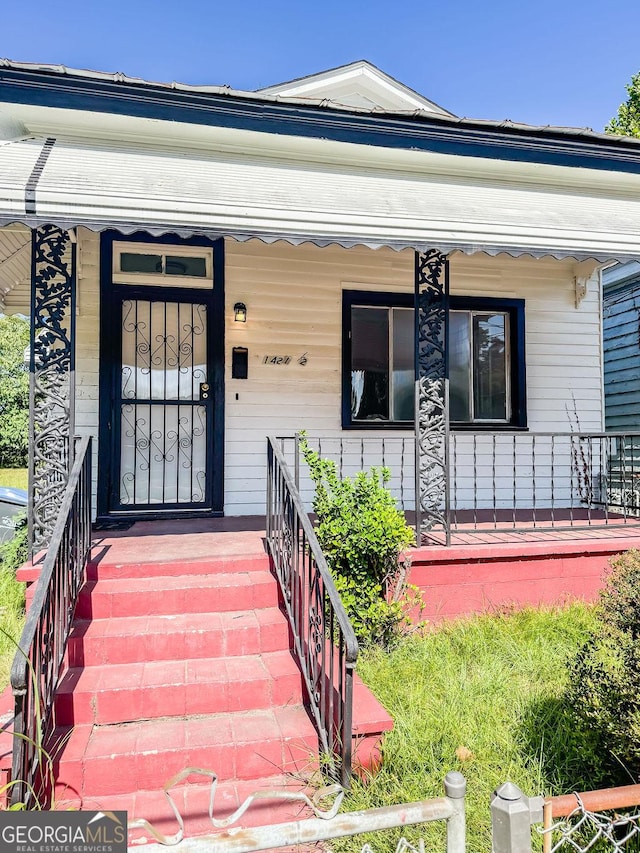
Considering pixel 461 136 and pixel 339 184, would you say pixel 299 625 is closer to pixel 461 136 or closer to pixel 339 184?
pixel 339 184

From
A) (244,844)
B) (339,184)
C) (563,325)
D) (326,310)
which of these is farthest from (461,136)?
(244,844)

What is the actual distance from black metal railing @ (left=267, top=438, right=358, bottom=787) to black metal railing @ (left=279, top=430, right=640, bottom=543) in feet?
7.10

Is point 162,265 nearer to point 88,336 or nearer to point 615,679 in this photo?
point 88,336

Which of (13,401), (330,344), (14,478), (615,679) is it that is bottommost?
(615,679)

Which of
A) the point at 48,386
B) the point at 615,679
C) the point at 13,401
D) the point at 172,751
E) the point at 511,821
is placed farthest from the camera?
the point at 13,401

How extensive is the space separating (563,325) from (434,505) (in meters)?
3.49

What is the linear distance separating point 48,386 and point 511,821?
13.0ft

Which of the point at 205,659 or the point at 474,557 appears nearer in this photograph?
the point at 205,659

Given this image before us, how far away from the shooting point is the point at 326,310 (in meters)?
6.19

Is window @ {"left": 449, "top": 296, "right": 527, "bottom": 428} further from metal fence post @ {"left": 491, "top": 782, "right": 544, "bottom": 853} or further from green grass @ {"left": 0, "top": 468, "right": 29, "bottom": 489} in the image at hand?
green grass @ {"left": 0, "top": 468, "right": 29, "bottom": 489}

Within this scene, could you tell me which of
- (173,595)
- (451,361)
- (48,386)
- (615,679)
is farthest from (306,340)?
(615,679)

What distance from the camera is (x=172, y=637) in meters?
3.34

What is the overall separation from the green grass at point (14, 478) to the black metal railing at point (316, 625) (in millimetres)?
10963

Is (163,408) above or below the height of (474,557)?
above
